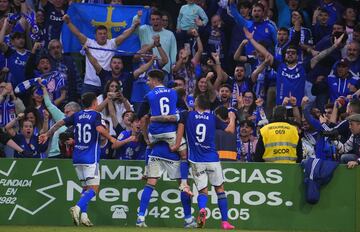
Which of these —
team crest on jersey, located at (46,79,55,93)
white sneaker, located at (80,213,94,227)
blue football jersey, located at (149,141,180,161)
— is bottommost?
white sneaker, located at (80,213,94,227)

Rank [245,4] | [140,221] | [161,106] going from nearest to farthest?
1. [140,221]
2. [161,106]
3. [245,4]

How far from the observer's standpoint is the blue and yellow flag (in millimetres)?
22203

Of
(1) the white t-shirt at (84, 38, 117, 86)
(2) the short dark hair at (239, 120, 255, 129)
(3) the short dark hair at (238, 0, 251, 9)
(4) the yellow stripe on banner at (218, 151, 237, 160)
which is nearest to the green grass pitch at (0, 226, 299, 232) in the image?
(4) the yellow stripe on banner at (218, 151, 237, 160)

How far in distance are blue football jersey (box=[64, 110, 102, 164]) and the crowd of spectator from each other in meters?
1.93

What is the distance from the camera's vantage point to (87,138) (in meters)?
16.8

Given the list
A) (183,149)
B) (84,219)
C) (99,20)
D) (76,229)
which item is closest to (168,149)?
(183,149)

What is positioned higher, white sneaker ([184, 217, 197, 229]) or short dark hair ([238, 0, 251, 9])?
short dark hair ([238, 0, 251, 9])

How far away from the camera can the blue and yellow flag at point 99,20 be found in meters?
22.2

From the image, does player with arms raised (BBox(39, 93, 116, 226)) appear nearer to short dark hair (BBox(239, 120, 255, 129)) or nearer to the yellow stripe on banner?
the yellow stripe on banner

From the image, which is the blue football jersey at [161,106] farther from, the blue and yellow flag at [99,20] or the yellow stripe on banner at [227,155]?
the blue and yellow flag at [99,20]

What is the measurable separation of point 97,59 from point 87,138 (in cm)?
498

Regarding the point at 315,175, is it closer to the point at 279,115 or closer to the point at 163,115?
the point at 279,115

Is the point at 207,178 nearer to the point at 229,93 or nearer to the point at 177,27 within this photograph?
the point at 229,93

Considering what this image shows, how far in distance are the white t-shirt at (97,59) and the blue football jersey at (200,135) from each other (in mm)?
4923
